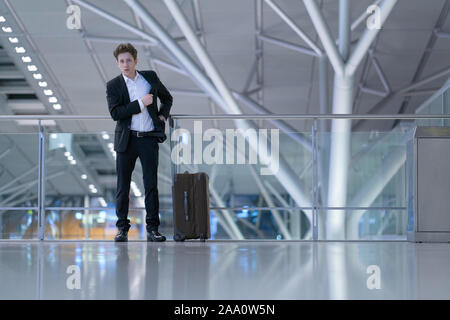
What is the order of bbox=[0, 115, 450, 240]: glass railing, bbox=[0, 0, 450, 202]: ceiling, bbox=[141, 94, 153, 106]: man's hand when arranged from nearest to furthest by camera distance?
bbox=[141, 94, 153, 106]: man's hand → bbox=[0, 115, 450, 240]: glass railing → bbox=[0, 0, 450, 202]: ceiling

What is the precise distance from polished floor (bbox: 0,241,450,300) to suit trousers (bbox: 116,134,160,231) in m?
2.30

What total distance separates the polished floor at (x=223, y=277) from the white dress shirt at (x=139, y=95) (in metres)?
2.55

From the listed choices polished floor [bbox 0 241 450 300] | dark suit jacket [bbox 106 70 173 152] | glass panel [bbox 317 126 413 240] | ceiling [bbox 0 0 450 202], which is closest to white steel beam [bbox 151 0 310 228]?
glass panel [bbox 317 126 413 240]

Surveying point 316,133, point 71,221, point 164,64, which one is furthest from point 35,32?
point 316,133

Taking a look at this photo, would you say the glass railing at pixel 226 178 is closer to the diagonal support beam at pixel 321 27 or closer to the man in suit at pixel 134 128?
the man in suit at pixel 134 128

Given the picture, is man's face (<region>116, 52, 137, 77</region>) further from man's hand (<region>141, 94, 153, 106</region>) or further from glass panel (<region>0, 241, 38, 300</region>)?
glass panel (<region>0, 241, 38, 300</region>)

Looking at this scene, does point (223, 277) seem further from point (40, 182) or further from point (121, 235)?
point (40, 182)

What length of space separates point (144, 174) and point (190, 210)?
766mm

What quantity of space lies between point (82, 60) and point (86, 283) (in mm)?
21980

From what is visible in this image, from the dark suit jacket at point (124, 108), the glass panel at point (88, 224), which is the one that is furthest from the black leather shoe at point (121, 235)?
the glass panel at point (88, 224)

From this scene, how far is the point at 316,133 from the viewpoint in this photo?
978 centimetres

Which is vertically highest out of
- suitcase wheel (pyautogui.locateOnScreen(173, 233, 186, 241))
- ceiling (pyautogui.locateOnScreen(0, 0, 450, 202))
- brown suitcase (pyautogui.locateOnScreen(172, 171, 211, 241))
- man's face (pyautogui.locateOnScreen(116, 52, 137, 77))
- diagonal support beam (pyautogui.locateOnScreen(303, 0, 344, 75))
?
ceiling (pyautogui.locateOnScreen(0, 0, 450, 202))

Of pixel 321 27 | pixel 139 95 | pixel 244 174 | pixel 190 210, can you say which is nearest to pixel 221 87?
pixel 321 27

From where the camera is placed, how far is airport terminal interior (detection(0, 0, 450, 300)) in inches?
165
